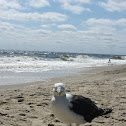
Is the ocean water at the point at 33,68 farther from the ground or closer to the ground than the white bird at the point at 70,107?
closer to the ground

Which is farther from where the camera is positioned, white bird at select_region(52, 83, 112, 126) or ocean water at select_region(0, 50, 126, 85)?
ocean water at select_region(0, 50, 126, 85)

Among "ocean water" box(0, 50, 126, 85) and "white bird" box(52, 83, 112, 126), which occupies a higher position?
"white bird" box(52, 83, 112, 126)

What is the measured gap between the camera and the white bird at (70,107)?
410 cm

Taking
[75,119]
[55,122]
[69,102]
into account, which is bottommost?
[55,122]

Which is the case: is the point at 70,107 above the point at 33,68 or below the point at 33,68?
above

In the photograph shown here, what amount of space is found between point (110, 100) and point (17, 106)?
270 centimetres

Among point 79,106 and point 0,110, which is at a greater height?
point 79,106

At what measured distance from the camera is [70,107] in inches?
164

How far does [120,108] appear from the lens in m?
6.16

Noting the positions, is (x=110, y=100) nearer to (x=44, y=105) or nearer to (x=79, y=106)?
(x=44, y=105)

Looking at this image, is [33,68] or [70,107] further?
[33,68]

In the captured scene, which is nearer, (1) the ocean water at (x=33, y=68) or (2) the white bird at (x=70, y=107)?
(2) the white bird at (x=70, y=107)

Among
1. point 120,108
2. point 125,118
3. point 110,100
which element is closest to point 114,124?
point 125,118

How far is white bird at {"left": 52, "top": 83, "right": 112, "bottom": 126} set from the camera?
4102 mm
